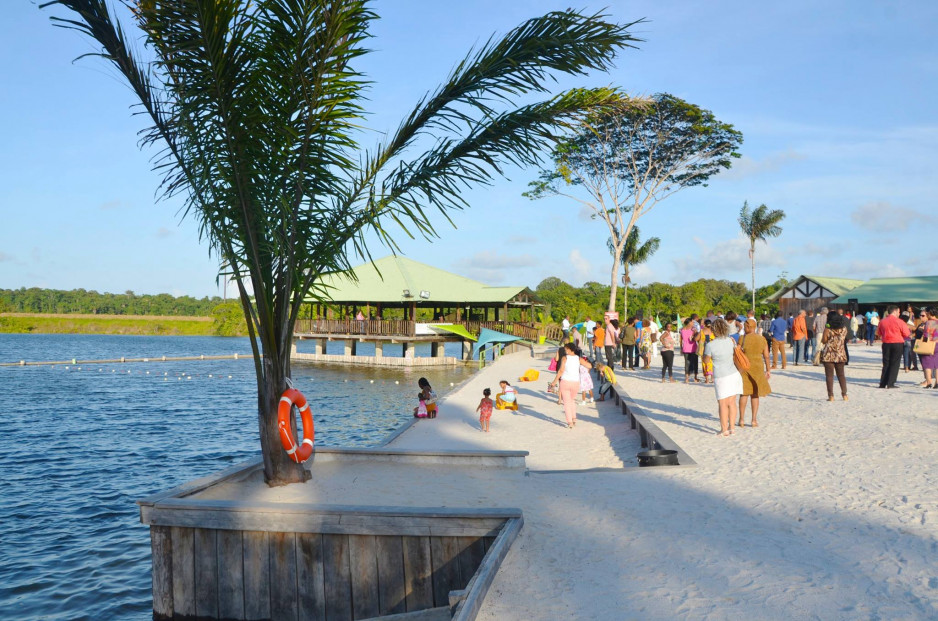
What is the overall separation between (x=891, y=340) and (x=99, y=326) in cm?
11040

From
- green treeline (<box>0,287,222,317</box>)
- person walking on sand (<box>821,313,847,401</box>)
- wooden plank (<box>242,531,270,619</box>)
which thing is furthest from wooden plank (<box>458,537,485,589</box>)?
green treeline (<box>0,287,222,317</box>)

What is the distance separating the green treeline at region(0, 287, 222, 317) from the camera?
412 feet

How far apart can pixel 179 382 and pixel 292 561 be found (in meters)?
30.6

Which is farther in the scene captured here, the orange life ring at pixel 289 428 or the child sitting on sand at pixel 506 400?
the child sitting on sand at pixel 506 400

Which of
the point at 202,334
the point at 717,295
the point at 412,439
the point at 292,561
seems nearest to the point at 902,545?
the point at 292,561

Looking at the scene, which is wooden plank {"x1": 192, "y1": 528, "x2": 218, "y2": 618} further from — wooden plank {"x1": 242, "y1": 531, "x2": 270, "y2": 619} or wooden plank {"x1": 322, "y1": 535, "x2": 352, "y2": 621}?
wooden plank {"x1": 322, "y1": 535, "x2": 352, "y2": 621}

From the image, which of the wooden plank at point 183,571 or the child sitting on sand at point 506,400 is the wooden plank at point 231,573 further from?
the child sitting on sand at point 506,400

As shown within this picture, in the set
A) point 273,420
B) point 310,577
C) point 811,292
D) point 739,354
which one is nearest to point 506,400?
point 739,354

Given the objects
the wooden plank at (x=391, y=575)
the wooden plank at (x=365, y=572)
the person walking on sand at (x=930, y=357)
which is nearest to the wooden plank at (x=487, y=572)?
the wooden plank at (x=391, y=575)

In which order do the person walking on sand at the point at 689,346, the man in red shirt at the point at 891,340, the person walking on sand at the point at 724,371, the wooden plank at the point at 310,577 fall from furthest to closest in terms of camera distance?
1. the person walking on sand at the point at 689,346
2. the man in red shirt at the point at 891,340
3. the person walking on sand at the point at 724,371
4. the wooden plank at the point at 310,577

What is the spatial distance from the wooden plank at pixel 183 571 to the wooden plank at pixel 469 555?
230cm

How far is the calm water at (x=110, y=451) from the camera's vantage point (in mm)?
8180

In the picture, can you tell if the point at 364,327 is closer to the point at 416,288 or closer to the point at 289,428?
the point at 416,288

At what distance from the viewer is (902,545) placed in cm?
495
